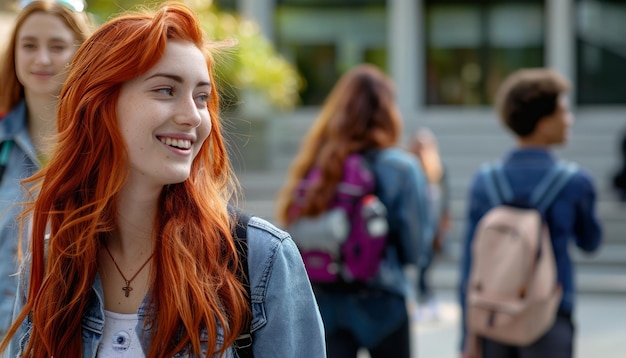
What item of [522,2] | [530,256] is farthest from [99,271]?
[522,2]

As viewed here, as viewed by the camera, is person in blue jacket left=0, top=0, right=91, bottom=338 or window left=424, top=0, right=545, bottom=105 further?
window left=424, top=0, right=545, bottom=105

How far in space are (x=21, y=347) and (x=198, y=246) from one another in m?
0.49

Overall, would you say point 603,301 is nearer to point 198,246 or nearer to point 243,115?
point 243,115

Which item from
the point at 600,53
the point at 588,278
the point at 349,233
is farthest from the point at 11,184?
the point at 600,53

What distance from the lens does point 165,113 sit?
2307 mm

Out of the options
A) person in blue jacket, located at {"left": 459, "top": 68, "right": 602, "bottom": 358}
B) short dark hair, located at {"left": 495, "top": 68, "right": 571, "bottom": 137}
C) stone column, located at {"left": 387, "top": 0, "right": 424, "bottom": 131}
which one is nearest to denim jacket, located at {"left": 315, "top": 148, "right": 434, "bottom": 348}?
person in blue jacket, located at {"left": 459, "top": 68, "right": 602, "bottom": 358}

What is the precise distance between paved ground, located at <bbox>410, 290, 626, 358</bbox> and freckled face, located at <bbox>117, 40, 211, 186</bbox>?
22.6 feet

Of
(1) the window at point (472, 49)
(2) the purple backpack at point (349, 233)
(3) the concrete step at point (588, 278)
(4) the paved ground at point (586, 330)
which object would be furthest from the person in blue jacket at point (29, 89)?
(1) the window at point (472, 49)

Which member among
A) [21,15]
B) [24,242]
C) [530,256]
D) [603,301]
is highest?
[21,15]

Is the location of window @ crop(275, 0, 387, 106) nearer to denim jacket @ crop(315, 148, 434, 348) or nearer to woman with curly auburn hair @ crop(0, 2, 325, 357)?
denim jacket @ crop(315, 148, 434, 348)

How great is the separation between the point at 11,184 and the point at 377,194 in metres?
1.93

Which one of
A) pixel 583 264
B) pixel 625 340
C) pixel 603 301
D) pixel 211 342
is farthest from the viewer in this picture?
pixel 583 264

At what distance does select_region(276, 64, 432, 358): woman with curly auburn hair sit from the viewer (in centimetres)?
488

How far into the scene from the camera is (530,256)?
14.6 feet
